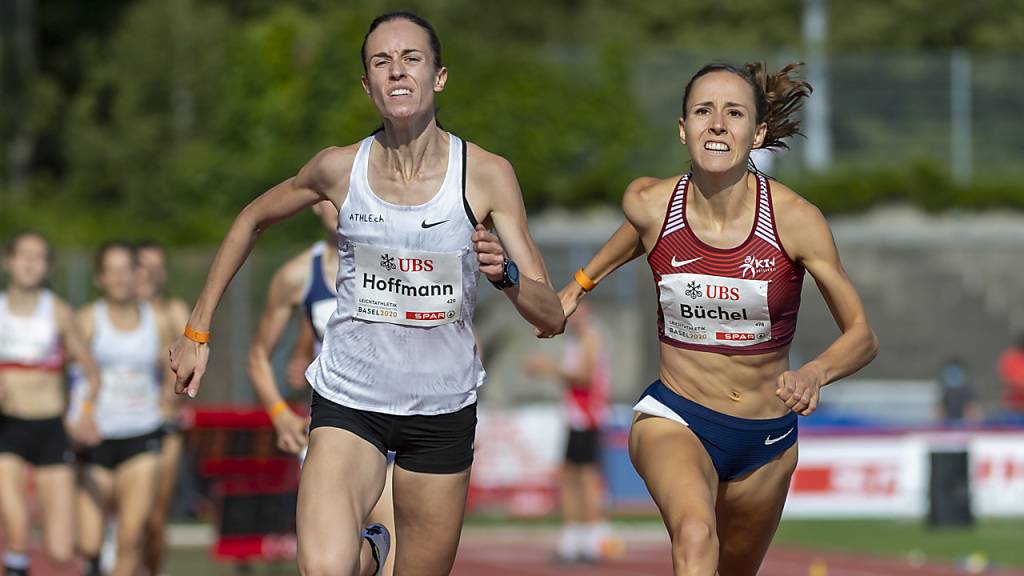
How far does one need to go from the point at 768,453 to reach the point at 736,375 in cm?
35

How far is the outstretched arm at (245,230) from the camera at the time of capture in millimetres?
7039

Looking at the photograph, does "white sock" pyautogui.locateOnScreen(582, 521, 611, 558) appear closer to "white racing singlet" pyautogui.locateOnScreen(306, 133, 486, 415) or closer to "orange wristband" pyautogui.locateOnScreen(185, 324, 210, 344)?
"white racing singlet" pyautogui.locateOnScreen(306, 133, 486, 415)

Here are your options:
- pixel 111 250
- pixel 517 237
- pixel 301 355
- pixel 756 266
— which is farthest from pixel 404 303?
pixel 111 250

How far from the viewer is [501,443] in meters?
21.4

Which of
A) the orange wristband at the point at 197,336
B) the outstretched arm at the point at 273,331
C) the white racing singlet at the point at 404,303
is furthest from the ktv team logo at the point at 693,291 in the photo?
the outstretched arm at the point at 273,331

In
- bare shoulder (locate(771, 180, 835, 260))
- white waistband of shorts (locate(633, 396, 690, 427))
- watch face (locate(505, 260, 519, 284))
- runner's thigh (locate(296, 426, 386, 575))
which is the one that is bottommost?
runner's thigh (locate(296, 426, 386, 575))

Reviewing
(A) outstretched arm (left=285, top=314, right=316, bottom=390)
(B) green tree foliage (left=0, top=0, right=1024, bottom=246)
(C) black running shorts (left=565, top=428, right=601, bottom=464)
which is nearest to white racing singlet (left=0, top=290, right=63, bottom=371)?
(A) outstretched arm (left=285, top=314, right=316, bottom=390)

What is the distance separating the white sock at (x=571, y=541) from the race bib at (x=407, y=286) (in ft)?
31.6

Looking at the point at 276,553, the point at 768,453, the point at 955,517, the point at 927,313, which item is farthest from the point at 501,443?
the point at 768,453

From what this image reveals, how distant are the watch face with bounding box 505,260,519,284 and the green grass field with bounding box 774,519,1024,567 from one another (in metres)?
10.5

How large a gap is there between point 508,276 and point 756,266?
1303 mm

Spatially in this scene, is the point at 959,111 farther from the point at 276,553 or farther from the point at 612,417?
the point at 276,553

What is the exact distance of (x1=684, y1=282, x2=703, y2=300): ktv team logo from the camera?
294 inches

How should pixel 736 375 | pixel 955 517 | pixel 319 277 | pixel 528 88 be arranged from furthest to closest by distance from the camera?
pixel 528 88
pixel 955 517
pixel 319 277
pixel 736 375
